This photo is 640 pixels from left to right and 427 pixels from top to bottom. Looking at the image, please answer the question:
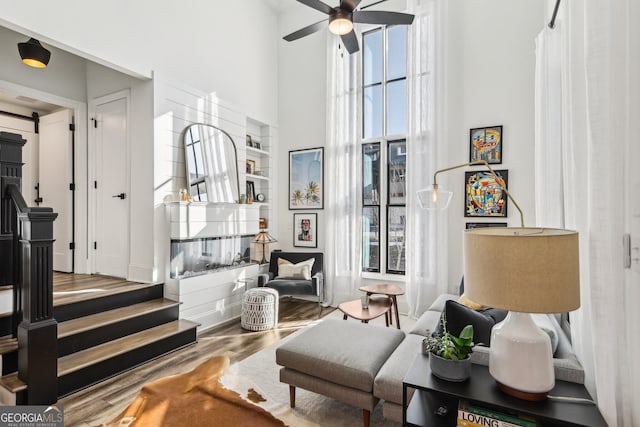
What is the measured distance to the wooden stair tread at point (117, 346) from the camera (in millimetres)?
2506

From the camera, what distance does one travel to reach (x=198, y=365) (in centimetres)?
293

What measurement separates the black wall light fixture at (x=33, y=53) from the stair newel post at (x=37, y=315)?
2136mm

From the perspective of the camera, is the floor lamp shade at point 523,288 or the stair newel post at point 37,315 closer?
the floor lamp shade at point 523,288

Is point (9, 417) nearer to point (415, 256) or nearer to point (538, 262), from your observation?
point (538, 262)

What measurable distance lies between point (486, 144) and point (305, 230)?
2895 mm

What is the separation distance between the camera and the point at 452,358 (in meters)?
1.47

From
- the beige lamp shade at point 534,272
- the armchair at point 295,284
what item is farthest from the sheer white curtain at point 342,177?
the beige lamp shade at point 534,272

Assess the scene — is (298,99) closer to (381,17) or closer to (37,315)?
(381,17)

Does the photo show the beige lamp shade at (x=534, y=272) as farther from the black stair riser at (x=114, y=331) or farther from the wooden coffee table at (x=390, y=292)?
the black stair riser at (x=114, y=331)

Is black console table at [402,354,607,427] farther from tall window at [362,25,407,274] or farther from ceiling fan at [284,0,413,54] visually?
tall window at [362,25,407,274]

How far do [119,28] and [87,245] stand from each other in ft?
8.80

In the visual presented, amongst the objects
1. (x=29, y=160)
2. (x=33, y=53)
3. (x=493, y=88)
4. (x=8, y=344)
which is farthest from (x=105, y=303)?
(x=493, y=88)

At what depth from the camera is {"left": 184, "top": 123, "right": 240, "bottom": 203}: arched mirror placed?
13.1 feet

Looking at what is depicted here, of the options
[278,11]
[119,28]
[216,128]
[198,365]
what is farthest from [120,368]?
[278,11]
